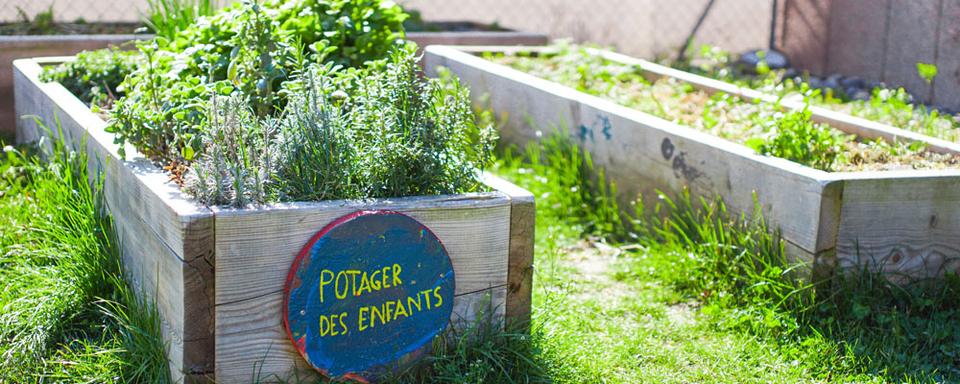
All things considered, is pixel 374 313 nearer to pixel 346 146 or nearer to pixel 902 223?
pixel 346 146

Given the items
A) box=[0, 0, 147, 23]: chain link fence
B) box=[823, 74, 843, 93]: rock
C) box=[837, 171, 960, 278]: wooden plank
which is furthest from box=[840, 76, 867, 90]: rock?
box=[0, 0, 147, 23]: chain link fence

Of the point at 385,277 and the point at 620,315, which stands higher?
the point at 385,277

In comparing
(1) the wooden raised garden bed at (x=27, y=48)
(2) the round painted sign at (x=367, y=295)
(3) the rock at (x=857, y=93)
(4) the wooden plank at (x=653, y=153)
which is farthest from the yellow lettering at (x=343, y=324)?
(3) the rock at (x=857, y=93)

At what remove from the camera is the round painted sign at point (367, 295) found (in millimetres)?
2746

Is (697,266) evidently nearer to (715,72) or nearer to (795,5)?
(715,72)

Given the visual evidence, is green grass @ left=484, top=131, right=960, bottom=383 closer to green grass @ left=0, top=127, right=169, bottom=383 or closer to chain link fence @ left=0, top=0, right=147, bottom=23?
green grass @ left=0, top=127, right=169, bottom=383

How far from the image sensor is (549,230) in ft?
14.7

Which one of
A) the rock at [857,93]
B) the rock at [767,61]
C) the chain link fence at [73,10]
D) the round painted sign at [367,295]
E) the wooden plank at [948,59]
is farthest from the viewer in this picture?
the rock at [767,61]

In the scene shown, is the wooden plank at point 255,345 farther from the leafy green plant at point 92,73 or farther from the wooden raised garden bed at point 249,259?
the leafy green plant at point 92,73

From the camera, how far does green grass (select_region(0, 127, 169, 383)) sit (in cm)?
291

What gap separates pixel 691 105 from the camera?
5.12m

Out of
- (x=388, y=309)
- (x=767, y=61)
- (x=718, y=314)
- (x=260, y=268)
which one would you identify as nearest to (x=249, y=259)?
(x=260, y=268)

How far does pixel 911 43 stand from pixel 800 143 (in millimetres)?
3302

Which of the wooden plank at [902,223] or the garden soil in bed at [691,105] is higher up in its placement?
the garden soil in bed at [691,105]
